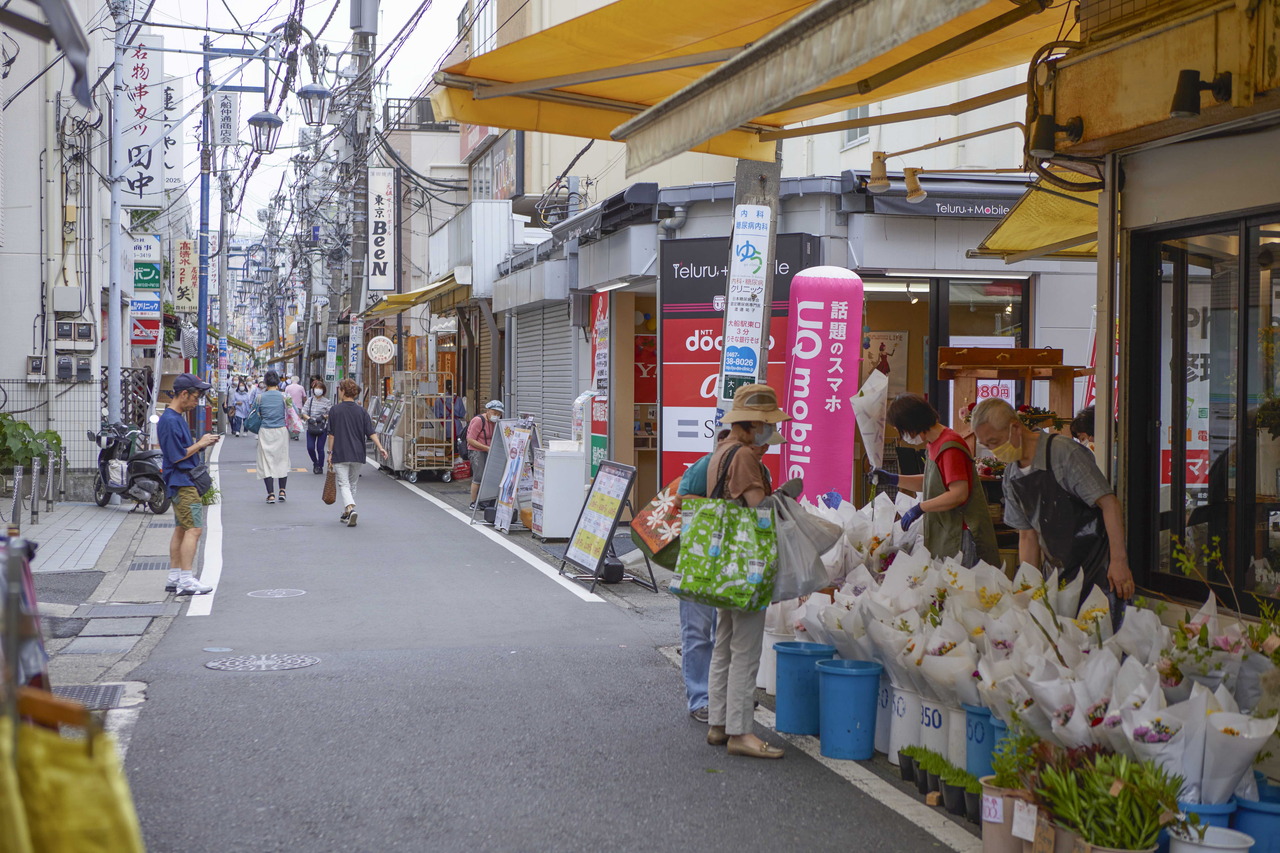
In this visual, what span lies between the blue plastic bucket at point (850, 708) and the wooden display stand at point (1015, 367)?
175 inches

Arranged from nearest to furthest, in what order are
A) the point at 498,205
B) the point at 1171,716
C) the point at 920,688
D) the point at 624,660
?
the point at 1171,716
the point at 920,688
the point at 624,660
the point at 498,205

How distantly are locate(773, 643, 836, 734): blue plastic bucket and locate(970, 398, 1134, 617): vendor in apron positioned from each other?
1360 mm

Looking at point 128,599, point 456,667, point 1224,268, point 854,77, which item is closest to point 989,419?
point 1224,268

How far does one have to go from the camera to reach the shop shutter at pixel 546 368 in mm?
19656

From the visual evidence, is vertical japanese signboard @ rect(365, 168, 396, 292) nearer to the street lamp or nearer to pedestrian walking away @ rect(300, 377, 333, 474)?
the street lamp

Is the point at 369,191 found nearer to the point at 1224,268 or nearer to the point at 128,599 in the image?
the point at 128,599

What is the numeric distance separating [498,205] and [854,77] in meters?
16.9

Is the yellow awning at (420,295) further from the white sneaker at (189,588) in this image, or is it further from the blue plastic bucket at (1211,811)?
the blue plastic bucket at (1211,811)

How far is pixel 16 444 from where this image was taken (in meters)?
16.0

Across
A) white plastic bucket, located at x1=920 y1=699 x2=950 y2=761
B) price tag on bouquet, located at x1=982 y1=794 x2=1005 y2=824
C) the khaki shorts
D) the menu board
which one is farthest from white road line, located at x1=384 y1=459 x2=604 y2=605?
price tag on bouquet, located at x1=982 y1=794 x2=1005 y2=824

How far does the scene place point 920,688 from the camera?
557cm

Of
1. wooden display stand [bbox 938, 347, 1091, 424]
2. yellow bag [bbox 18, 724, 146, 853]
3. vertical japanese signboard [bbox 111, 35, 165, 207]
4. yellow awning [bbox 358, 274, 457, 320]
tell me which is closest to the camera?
yellow bag [bbox 18, 724, 146, 853]

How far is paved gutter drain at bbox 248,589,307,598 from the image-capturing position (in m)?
10.8

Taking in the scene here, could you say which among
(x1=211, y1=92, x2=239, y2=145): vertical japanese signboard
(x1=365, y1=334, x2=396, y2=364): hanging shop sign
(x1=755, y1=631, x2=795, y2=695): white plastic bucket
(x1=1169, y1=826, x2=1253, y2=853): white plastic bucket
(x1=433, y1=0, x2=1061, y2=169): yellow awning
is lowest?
(x1=755, y1=631, x2=795, y2=695): white plastic bucket
